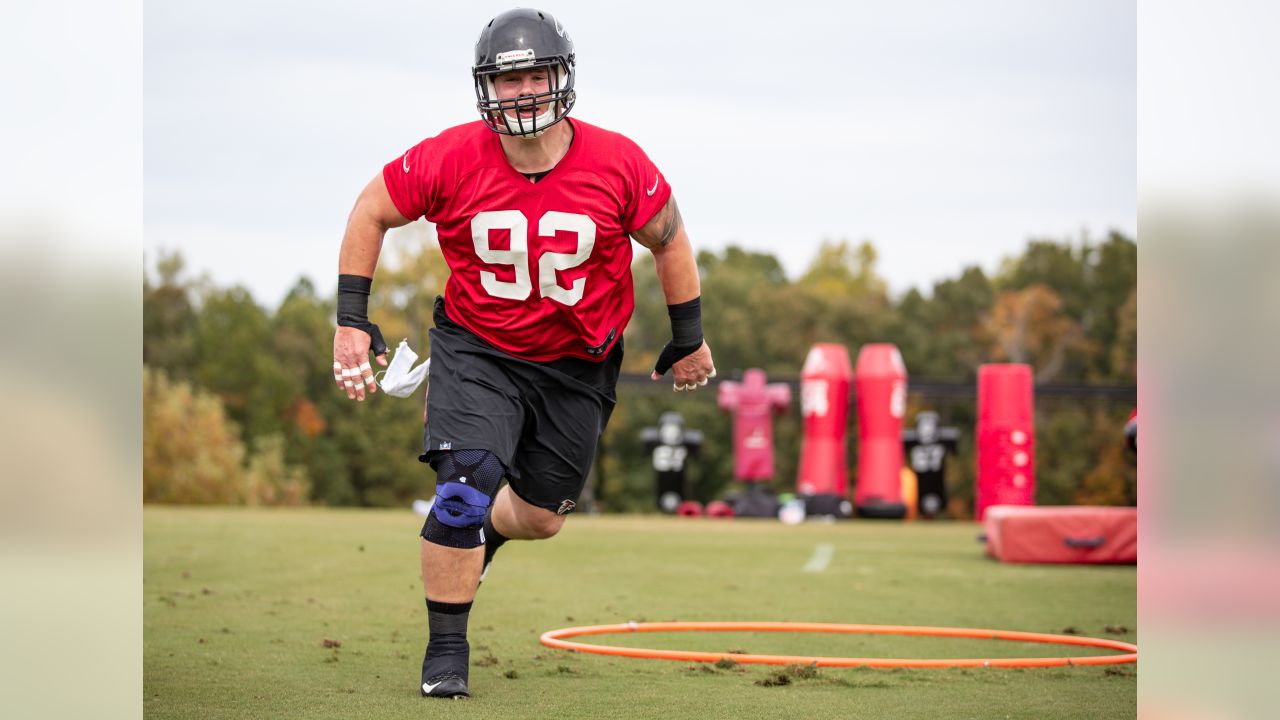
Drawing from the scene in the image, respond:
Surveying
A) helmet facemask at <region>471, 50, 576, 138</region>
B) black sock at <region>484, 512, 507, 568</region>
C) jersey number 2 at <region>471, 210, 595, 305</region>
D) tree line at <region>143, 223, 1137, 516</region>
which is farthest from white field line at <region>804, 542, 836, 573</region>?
tree line at <region>143, 223, 1137, 516</region>

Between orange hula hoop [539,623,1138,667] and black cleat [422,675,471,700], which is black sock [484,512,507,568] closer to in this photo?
orange hula hoop [539,623,1138,667]

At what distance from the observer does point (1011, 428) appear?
84.4 feet

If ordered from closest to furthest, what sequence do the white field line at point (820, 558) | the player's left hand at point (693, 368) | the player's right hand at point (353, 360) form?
the player's right hand at point (353, 360)
the player's left hand at point (693, 368)
the white field line at point (820, 558)

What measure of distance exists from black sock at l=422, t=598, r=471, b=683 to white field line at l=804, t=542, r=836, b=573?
770 centimetres

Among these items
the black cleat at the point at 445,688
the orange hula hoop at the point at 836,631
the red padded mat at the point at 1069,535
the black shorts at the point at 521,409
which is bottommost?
the red padded mat at the point at 1069,535

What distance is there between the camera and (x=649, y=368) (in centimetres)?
6638

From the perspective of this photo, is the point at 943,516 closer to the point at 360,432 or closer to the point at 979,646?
the point at 360,432

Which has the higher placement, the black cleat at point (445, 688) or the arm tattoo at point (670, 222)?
the arm tattoo at point (670, 222)

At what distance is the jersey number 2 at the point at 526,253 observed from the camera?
19.1 feet

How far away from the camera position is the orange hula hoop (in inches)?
264

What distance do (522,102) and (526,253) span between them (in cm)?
61

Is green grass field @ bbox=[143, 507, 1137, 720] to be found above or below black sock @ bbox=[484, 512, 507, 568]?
below
